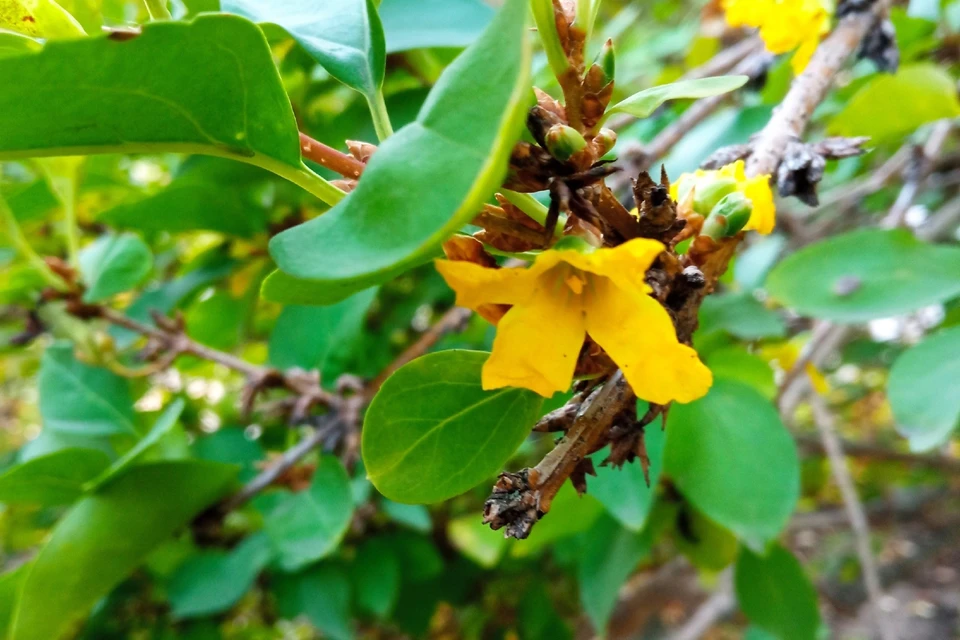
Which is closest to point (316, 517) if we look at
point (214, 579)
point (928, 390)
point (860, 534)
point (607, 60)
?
point (214, 579)

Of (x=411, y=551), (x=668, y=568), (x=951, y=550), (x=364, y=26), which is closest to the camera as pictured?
(x=364, y=26)

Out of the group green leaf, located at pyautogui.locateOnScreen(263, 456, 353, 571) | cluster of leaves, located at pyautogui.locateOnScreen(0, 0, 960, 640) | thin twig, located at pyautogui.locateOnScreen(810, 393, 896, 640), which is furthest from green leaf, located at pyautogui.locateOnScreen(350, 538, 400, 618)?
thin twig, located at pyautogui.locateOnScreen(810, 393, 896, 640)

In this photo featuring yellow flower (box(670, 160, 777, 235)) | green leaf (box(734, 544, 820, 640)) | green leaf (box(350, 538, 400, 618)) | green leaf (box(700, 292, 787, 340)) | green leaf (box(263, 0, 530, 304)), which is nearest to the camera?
green leaf (box(263, 0, 530, 304))

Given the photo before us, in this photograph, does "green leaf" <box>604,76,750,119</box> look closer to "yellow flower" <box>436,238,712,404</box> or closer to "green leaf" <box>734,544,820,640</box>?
"yellow flower" <box>436,238,712,404</box>

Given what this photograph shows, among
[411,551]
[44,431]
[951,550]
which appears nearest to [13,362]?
[44,431]

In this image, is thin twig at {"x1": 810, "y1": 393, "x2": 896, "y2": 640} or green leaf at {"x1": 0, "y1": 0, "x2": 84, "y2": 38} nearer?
green leaf at {"x1": 0, "y1": 0, "x2": 84, "y2": 38}

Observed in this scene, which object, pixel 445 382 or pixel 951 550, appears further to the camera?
pixel 951 550

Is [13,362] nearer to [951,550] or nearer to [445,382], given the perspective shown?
[445,382]

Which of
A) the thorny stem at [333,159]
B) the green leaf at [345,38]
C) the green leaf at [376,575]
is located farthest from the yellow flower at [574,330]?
the green leaf at [376,575]
